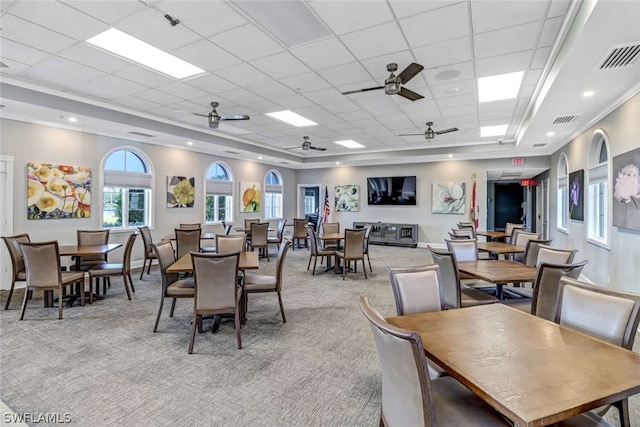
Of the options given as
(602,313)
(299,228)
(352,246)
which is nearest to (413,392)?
(602,313)

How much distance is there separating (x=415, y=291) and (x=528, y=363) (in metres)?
0.95

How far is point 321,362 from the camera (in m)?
2.90

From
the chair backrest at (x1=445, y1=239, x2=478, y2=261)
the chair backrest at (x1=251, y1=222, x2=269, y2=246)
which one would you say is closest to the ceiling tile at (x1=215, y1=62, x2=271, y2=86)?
the chair backrest at (x1=445, y1=239, x2=478, y2=261)

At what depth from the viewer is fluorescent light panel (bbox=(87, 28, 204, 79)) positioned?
3309mm

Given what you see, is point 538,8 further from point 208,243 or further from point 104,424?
point 208,243

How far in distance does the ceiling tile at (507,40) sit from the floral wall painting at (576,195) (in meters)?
3.70

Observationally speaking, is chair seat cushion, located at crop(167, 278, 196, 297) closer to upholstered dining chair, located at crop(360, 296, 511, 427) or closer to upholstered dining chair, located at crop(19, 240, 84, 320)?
upholstered dining chair, located at crop(19, 240, 84, 320)

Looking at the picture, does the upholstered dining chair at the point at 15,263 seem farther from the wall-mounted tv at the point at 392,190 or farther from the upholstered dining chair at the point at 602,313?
the wall-mounted tv at the point at 392,190

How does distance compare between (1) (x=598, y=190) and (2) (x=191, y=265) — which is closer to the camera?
(2) (x=191, y=265)

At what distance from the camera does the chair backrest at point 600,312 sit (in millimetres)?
1655

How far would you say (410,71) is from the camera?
11.9ft

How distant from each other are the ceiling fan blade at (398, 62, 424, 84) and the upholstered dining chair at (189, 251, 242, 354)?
265cm

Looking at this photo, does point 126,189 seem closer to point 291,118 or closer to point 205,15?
point 291,118

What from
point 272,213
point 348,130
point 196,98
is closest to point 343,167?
point 272,213
